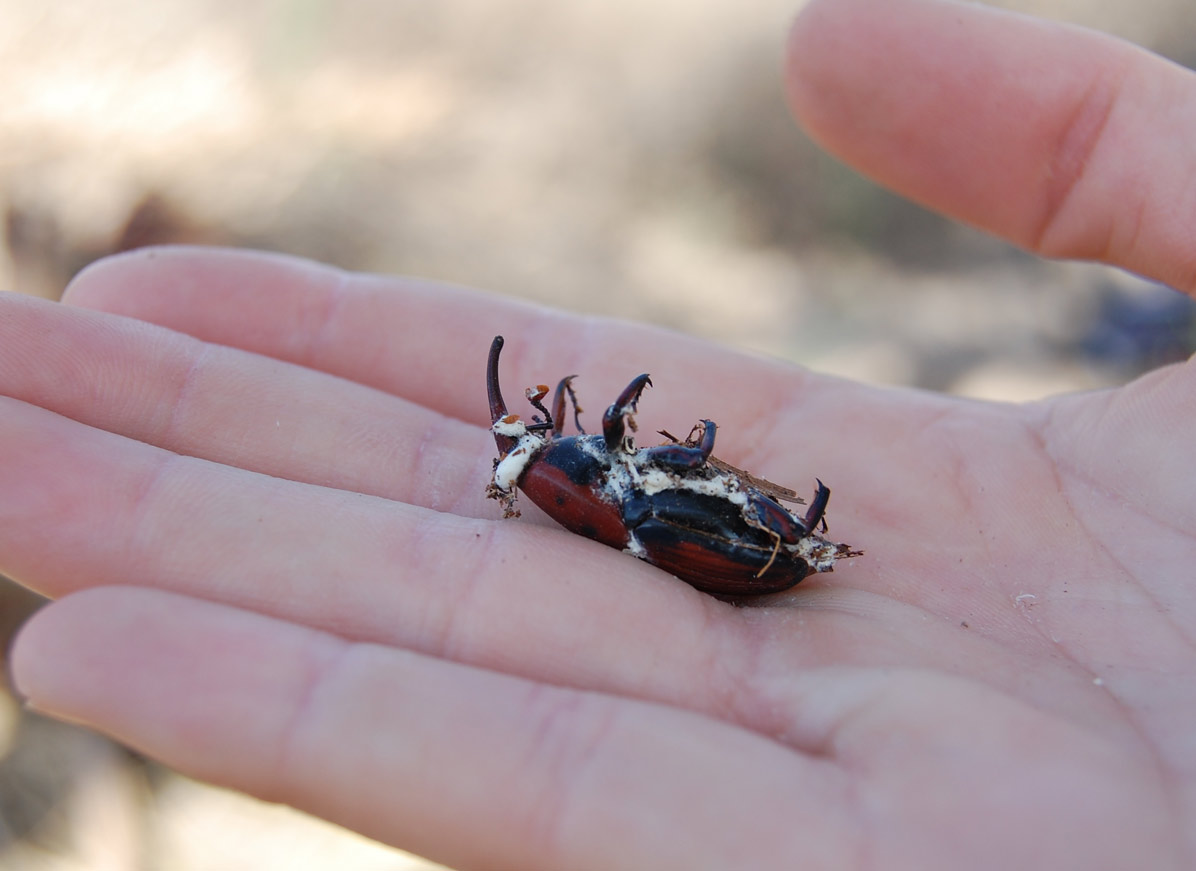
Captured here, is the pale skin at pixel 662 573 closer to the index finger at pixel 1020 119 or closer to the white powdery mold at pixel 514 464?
the index finger at pixel 1020 119

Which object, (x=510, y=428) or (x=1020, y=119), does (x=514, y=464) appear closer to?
(x=510, y=428)

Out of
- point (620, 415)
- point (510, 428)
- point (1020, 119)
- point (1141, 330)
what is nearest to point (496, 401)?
point (510, 428)

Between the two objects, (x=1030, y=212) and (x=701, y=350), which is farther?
(x=701, y=350)

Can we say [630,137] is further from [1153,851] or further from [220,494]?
[1153,851]

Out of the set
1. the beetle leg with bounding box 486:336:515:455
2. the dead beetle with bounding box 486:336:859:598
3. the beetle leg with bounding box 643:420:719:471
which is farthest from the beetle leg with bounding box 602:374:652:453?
the beetle leg with bounding box 486:336:515:455

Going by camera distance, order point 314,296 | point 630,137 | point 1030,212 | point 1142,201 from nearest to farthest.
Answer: point 1142,201, point 1030,212, point 314,296, point 630,137

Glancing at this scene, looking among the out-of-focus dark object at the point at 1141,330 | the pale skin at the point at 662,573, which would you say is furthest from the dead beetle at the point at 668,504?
the out-of-focus dark object at the point at 1141,330

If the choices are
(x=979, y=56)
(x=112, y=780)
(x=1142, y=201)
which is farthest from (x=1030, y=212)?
(x=112, y=780)
